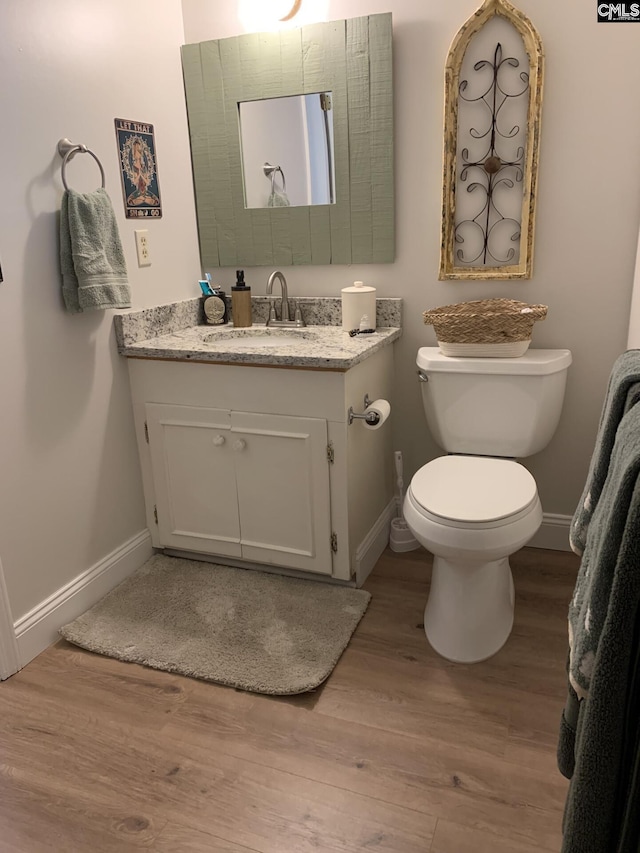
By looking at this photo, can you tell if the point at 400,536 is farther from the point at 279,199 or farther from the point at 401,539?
the point at 279,199

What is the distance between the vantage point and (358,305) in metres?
2.35

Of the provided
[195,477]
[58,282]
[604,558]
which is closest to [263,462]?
[195,477]

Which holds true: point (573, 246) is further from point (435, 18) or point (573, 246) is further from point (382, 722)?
point (382, 722)

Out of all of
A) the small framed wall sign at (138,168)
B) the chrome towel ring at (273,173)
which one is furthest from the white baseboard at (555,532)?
the small framed wall sign at (138,168)

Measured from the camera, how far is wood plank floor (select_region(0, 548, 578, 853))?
1410mm

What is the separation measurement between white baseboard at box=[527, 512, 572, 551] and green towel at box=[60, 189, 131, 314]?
171 cm

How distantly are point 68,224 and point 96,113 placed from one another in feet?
1.38

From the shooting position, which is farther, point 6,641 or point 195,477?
point 195,477

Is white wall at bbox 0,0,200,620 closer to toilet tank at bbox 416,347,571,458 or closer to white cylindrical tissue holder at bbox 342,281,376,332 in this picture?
white cylindrical tissue holder at bbox 342,281,376,332

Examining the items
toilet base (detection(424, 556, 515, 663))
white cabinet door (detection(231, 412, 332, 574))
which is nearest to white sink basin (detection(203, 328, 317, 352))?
white cabinet door (detection(231, 412, 332, 574))

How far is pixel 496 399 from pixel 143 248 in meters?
1.31

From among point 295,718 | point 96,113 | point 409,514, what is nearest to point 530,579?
point 409,514

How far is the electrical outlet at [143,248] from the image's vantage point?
2312mm

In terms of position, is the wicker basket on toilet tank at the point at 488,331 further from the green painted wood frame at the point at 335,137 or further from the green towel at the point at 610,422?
the green towel at the point at 610,422
